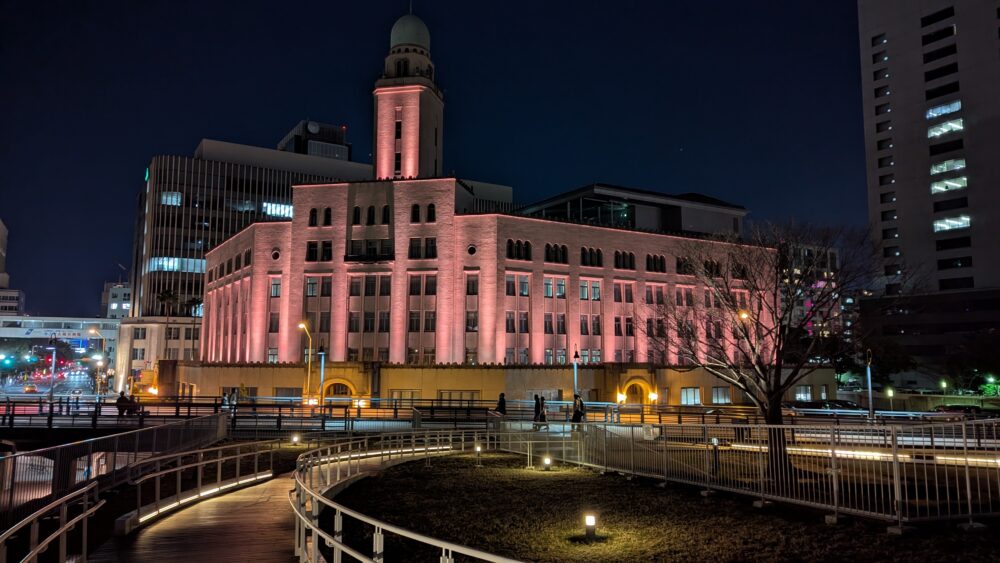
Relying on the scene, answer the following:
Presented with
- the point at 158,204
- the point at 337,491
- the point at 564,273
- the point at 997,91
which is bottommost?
the point at 337,491

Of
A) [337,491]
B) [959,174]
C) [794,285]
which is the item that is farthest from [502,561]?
[959,174]

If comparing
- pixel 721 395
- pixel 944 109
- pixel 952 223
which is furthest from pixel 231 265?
pixel 944 109

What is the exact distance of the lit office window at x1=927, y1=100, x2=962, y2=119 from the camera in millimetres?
101562

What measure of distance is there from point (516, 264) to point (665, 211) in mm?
36304

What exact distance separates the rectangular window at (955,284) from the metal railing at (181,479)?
10095cm

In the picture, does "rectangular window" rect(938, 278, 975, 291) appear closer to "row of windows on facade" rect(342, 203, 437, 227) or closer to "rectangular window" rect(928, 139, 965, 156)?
"rectangular window" rect(928, 139, 965, 156)

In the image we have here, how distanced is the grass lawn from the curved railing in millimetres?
817

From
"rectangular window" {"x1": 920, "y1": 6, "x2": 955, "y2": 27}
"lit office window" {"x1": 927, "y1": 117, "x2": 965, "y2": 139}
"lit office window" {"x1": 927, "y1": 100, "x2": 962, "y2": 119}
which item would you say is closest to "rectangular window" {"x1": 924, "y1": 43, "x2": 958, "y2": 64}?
"rectangular window" {"x1": 920, "y1": 6, "x2": 955, "y2": 27}

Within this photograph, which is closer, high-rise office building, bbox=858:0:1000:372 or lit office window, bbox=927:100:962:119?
high-rise office building, bbox=858:0:1000:372

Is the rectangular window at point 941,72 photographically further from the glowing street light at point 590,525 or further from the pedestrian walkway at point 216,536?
the pedestrian walkway at point 216,536

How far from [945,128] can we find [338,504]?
4683 inches

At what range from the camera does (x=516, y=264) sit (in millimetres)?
62188

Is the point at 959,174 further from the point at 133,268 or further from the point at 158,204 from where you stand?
the point at 133,268

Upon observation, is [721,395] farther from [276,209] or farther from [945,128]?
[276,209]
